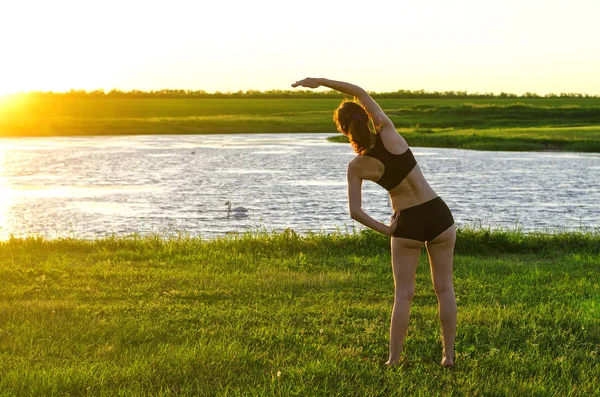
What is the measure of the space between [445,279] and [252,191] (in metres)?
29.7

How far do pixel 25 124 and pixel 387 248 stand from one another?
104 m

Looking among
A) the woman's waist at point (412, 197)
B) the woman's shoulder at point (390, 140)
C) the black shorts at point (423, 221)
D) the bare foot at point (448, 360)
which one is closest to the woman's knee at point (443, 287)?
the black shorts at point (423, 221)

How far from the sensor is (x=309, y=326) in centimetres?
897

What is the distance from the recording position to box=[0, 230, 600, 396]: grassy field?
6.95 m

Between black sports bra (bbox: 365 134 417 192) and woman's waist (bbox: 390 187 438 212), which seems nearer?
black sports bra (bbox: 365 134 417 192)

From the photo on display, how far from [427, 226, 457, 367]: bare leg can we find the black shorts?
0.10 metres

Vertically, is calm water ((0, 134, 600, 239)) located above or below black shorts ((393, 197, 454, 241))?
below

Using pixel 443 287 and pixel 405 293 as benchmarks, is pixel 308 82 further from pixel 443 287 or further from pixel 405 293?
pixel 443 287

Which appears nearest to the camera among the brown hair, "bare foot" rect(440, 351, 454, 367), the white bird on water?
the brown hair

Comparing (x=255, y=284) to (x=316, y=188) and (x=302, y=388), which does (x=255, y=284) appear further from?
(x=316, y=188)

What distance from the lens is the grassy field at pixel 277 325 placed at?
22.8 ft

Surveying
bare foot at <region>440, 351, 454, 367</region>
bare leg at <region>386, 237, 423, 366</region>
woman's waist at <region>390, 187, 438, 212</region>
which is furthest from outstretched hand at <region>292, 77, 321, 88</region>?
bare foot at <region>440, 351, 454, 367</region>

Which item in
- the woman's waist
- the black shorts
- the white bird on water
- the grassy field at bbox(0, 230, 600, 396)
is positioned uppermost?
the woman's waist

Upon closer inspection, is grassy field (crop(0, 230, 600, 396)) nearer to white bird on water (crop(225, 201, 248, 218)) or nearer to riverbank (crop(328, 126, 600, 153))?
white bird on water (crop(225, 201, 248, 218))
